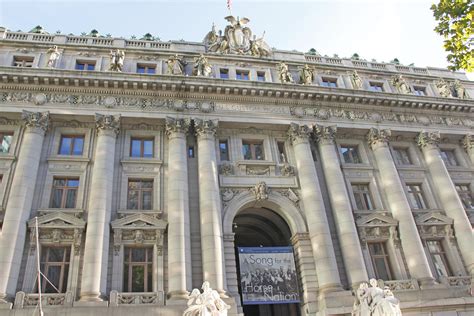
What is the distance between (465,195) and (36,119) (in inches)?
1275

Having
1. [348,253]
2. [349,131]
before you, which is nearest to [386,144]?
[349,131]

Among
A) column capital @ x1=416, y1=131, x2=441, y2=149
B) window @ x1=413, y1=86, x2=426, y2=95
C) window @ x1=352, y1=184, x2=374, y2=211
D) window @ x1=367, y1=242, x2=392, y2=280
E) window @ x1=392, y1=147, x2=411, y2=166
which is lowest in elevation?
window @ x1=367, y1=242, x2=392, y2=280

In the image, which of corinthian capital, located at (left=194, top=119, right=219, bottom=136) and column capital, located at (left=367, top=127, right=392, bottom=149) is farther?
column capital, located at (left=367, top=127, right=392, bottom=149)

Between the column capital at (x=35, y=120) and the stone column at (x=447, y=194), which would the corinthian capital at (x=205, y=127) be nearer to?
the column capital at (x=35, y=120)

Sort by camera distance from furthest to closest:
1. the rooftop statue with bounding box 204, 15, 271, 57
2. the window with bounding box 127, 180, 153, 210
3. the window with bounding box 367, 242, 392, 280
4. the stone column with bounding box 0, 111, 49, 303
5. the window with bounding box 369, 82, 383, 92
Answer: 1. the window with bounding box 369, 82, 383, 92
2. the rooftop statue with bounding box 204, 15, 271, 57
3. the window with bounding box 367, 242, 392, 280
4. the window with bounding box 127, 180, 153, 210
5. the stone column with bounding box 0, 111, 49, 303

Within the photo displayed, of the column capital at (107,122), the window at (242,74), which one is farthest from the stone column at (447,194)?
the column capital at (107,122)

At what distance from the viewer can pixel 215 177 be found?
1001 inches

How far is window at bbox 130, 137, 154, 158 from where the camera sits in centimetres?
2681

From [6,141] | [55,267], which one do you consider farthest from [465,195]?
[6,141]

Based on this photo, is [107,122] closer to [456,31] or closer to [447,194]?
[456,31]

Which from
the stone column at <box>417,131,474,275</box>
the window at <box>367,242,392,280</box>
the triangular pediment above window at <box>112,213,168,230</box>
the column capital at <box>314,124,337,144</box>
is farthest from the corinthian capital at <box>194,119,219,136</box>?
the stone column at <box>417,131,474,275</box>

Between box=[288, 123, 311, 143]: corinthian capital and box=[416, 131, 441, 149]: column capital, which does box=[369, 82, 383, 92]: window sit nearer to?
box=[416, 131, 441, 149]: column capital

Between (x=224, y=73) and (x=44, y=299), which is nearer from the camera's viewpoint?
(x=44, y=299)

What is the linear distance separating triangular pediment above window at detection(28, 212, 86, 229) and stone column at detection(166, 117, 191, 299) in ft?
17.5
